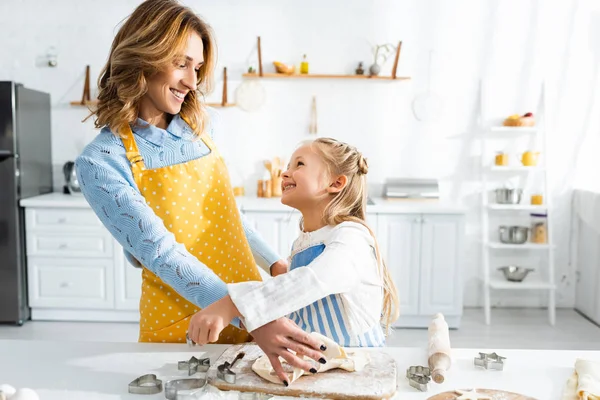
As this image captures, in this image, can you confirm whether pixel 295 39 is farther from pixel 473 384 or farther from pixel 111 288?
pixel 473 384

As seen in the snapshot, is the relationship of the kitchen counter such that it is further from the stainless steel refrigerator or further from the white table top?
the white table top

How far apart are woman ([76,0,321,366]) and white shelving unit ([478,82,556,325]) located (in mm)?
2960

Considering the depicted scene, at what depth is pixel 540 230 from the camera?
4.14 m

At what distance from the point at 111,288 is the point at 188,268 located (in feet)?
9.68

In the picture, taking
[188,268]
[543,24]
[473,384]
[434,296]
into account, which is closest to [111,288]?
[434,296]

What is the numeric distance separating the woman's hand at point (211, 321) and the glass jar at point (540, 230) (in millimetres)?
3554

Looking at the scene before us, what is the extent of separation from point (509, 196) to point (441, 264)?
0.74 meters

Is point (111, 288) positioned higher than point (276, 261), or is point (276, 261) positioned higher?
point (276, 261)

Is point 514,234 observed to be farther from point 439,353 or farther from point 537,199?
point 439,353

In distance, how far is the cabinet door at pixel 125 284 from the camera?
3.87m

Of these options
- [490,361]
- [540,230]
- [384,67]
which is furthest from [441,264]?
[490,361]

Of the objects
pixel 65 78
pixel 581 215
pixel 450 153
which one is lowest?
pixel 581 215

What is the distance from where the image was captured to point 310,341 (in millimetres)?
1023

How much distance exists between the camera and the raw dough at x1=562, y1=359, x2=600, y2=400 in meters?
0.98
